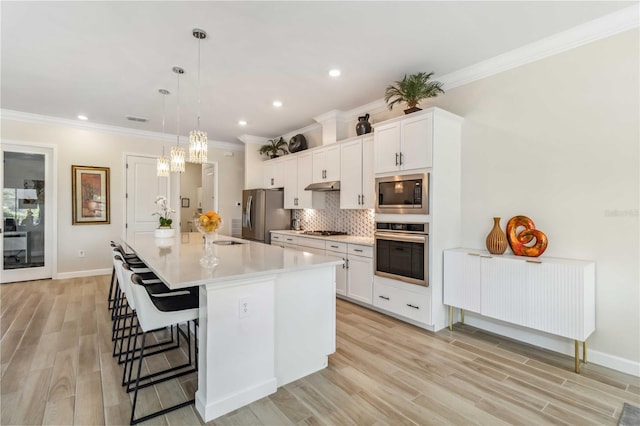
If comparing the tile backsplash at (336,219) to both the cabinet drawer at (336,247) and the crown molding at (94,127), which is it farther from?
the crown molding at (94,127)

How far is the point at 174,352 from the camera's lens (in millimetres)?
2730

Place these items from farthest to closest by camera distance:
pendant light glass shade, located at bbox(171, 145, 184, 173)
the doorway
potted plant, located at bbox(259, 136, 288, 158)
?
the doorway
potted plant, located at bbox(259, 136, 288, 158)
pendant light glass shade, located at bbox(171, 145, 184, 173)

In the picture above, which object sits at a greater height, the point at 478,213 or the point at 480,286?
the point at 478,213

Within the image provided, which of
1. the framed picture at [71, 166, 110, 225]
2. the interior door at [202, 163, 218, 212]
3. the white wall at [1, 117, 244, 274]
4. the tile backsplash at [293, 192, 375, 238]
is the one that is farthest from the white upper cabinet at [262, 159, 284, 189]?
the framed picture at [71, 166, 110, 225]

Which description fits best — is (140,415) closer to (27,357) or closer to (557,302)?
(27,357)

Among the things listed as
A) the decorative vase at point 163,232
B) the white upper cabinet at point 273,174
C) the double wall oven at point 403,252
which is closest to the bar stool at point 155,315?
the decorative vase at point 163,232

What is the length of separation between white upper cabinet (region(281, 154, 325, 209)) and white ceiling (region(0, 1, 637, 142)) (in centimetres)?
123

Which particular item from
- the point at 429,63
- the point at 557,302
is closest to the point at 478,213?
the point at 557,302

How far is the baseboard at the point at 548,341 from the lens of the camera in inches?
96.9

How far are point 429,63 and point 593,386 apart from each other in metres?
3.11

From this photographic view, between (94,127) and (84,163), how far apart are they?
68 cm

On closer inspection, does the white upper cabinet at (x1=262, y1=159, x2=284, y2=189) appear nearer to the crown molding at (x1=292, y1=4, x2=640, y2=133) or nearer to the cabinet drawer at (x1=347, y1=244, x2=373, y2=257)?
the cabinet drawer at (x1=347, y1=244, x2=373, y2=257)

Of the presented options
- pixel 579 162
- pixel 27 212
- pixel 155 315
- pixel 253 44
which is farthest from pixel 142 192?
pixel 579 162

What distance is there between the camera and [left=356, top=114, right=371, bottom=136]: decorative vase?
4344 mm
